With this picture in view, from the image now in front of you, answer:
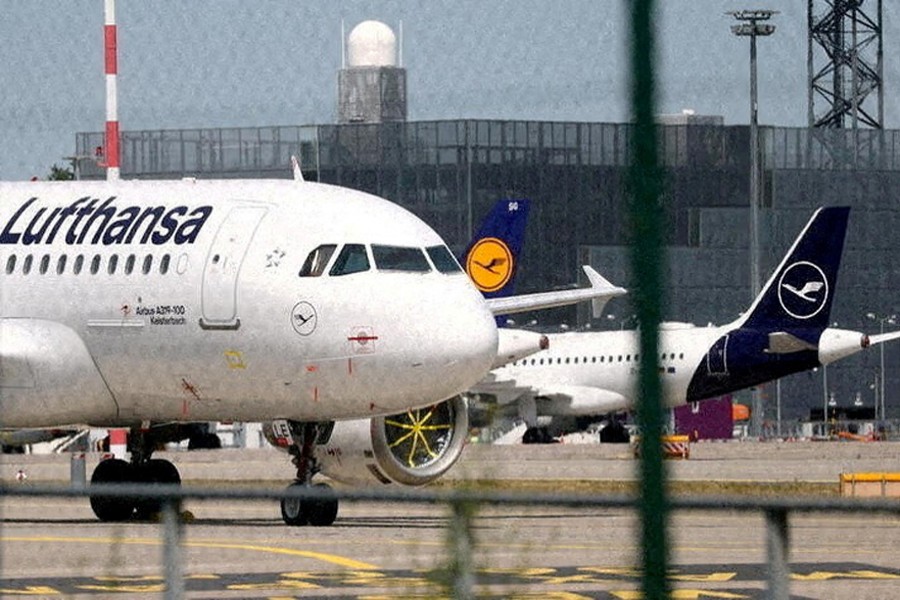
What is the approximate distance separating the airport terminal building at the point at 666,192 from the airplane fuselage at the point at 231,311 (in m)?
0.60

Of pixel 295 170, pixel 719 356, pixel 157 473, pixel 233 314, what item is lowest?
pixel 157 473

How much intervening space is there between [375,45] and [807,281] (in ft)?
137

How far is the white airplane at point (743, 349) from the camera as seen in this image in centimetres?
4728

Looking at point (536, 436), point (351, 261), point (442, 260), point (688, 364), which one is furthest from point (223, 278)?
point (536, 436)

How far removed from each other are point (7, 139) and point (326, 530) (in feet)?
14.6

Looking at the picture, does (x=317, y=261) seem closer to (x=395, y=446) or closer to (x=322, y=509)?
(x=395, y=446)

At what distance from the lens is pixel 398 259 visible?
58.2ft

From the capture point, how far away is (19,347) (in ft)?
59.5

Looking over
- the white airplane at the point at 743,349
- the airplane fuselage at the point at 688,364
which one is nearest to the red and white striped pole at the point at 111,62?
the airplane fuselage at the point at 688,364

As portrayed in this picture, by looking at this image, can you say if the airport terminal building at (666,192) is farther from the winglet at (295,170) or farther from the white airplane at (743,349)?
the white airplane at (743,349)

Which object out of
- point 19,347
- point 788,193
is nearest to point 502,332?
point 19,347

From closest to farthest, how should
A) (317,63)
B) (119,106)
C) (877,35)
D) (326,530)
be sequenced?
(877,35)
(326,530)
(317,63)
(119,106)

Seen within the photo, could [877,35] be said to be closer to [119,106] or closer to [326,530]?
[326,530]

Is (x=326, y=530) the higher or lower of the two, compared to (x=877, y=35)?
lower
